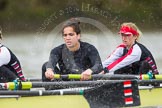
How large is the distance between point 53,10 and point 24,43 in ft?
10.2

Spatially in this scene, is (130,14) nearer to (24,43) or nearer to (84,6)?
(84,6)

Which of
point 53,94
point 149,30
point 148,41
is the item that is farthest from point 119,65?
point 149,30

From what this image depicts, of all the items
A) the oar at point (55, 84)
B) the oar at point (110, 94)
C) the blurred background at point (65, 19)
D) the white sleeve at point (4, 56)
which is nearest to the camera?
the oar at point (55, 84)

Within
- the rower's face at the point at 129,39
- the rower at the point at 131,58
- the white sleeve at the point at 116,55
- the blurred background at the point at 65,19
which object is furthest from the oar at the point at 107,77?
the blurred background at the point at 65,19

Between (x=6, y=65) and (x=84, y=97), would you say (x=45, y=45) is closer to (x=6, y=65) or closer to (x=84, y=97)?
(x=6, y=65)

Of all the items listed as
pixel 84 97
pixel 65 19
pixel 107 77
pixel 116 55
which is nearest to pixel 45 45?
pixel 65 19

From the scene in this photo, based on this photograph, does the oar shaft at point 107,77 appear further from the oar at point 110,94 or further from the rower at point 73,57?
the oar at point 110,94

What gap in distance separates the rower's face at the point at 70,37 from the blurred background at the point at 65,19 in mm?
8941

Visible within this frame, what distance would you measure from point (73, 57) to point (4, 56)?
2.72 feet

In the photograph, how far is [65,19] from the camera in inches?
713

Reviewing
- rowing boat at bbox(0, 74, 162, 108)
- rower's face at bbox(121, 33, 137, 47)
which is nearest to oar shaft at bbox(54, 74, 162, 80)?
rowing boat at bbox(0, 74, 162, 108)

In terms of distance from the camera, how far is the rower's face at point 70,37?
6273 millimetres

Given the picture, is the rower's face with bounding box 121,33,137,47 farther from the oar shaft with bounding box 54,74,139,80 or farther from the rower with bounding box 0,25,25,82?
the rower with bounding box 0,25,25,82

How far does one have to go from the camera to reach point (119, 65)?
7.03 m
